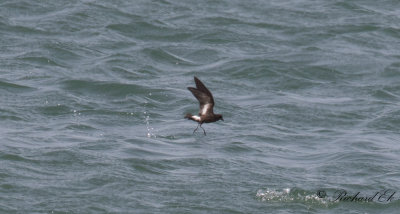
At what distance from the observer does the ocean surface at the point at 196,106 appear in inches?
586

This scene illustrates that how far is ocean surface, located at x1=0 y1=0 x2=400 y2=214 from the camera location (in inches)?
586

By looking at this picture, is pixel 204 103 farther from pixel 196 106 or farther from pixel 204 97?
pixel 196 106

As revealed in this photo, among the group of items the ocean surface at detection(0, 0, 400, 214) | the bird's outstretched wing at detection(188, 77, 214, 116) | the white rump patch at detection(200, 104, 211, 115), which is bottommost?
the ocean surface at detection(0, 0, 400, 214)

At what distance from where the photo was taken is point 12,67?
21.1 meters

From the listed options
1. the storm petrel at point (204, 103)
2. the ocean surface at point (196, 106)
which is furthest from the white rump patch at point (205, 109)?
the ocean surface at point (196, 106)

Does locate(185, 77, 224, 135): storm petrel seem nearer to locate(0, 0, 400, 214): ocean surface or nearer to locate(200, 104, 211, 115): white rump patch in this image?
locate(200, 104, 211, 115): white rump patch

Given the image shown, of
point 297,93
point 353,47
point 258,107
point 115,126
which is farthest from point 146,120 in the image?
point 353,47

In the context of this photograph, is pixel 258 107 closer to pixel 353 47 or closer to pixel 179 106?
pixel 179 106

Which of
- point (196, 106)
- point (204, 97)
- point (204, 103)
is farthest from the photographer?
point (196, 106)

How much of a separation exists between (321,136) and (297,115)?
104cm

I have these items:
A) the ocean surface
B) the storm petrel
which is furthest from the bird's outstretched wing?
the ocean surface

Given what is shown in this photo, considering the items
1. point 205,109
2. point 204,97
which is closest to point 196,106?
point 205,109

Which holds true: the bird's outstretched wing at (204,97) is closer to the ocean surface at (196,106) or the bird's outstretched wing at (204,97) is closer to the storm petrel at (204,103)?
the storm petrel at (204,103)

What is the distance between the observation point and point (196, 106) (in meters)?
19.7
